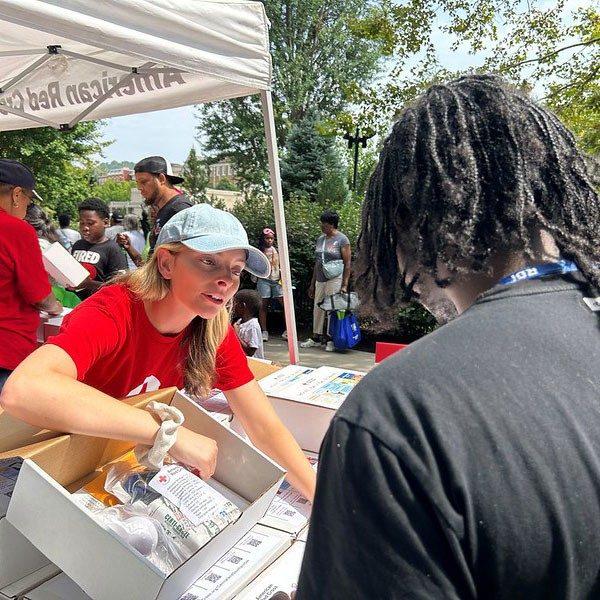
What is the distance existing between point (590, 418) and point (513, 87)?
46 cm

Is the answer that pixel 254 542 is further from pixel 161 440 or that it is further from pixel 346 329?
pixel 346 329

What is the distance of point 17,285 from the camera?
247cm

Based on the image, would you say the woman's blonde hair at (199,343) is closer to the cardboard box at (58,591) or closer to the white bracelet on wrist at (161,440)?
the white bracelet on wrist at (161,440)

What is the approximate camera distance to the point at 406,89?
23.1 ft

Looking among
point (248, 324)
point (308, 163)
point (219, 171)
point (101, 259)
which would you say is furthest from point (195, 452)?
point (219, 171)

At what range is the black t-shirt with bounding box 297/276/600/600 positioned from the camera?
1.69 ft

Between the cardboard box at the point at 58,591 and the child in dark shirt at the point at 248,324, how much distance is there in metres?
2.72

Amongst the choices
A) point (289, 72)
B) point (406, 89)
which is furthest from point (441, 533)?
point (289, 72)

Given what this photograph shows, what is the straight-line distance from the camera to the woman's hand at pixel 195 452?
1.34 m

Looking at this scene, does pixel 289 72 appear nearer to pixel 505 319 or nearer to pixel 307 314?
pixel 307 314

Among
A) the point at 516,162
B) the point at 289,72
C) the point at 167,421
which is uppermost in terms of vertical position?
the point at 289,72

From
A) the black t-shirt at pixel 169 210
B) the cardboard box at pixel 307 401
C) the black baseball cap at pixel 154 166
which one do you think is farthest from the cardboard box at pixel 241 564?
the black baseball cap at pixel 154 166

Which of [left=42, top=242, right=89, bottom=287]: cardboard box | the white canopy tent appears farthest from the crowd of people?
[left=42, top=242, right=89, bottom=287]: cardboard box

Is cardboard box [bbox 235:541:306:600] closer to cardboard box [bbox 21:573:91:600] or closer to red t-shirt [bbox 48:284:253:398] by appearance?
cardboard box [bbox 21:573:91:600]
